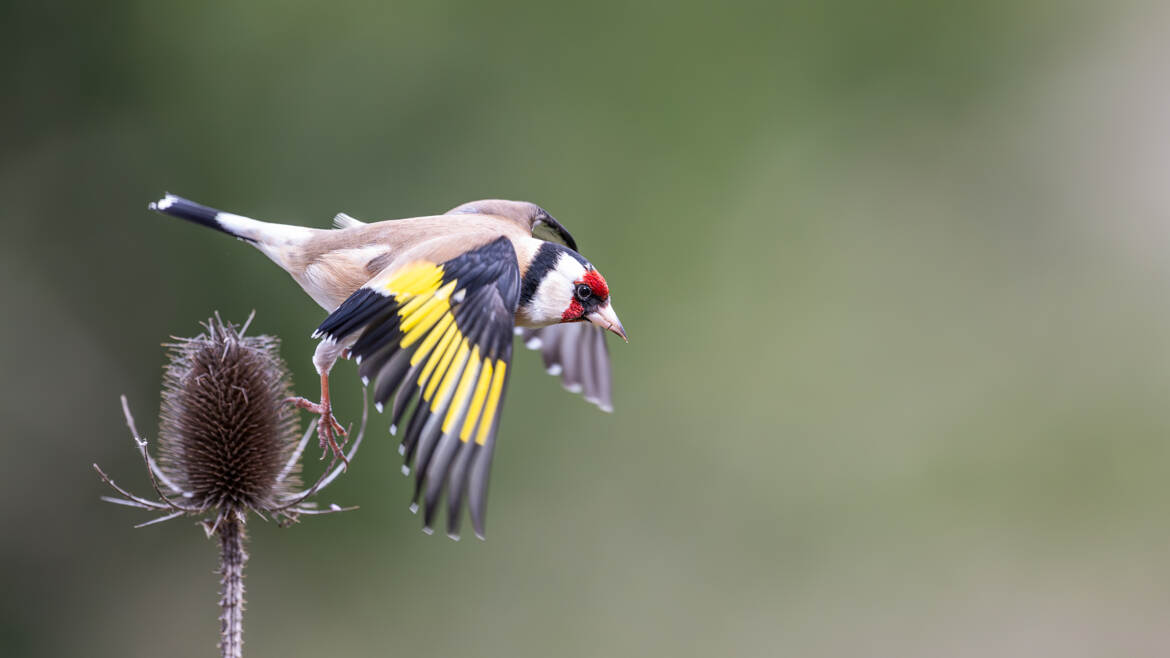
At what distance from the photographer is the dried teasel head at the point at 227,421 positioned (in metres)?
2.46

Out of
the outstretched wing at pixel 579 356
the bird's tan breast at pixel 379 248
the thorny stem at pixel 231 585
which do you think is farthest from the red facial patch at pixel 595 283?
the thorny stem at pixel 231 585

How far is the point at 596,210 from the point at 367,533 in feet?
6.68

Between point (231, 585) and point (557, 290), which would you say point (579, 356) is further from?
point (231, 585)

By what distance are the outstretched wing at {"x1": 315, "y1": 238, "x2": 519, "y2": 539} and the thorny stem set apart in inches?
15.6

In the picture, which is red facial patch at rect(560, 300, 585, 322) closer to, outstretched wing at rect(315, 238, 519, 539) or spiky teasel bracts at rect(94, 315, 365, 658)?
outstretched wing at rect(315, 238, 519, 539)

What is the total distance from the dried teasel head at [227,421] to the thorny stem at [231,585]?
0.11 meters

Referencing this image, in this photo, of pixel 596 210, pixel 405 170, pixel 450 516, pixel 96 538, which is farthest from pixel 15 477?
pixel 450 516

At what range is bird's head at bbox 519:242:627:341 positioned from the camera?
2.28m

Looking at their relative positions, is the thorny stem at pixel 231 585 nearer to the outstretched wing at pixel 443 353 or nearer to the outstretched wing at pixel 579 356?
the outstretched wing at pixel 443 353

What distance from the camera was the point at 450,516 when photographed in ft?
5.96

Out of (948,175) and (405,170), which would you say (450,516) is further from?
(948,175)

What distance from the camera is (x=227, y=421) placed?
2.51 metres

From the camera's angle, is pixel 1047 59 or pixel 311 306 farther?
pixel 1047 59

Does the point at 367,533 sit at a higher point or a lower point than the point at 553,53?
lower
